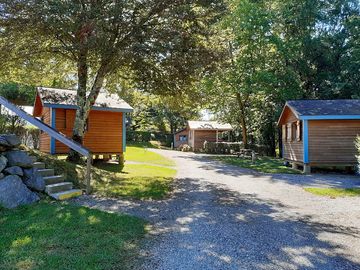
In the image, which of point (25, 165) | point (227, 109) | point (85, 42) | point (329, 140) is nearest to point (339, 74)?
point (227, 109)

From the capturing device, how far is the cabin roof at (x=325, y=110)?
15.4 meters

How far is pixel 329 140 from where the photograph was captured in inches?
Result: 619

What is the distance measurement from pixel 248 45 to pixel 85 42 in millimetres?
18424

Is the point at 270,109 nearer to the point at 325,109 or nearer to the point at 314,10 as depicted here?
the point at 314,10

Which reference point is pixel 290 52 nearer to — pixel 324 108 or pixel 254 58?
pixel 254 58

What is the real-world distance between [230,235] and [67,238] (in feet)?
9.04

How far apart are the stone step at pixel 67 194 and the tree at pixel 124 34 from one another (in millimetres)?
4280

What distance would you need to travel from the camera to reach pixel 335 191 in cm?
1040

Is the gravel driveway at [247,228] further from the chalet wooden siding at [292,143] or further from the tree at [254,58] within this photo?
the tree at [254,58]

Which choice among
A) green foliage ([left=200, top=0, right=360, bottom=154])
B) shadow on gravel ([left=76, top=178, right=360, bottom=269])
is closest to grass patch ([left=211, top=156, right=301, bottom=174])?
green foliage ([left=200, top=0, right=360, bottom=154])

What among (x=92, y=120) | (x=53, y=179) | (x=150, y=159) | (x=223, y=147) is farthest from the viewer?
(x=223, y=147)

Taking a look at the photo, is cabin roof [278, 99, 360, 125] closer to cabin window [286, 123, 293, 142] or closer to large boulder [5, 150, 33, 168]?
cabin window [286, 123, 293, 142]

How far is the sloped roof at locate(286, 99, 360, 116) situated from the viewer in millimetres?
15648

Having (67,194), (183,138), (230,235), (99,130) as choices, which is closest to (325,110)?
(99,130)
